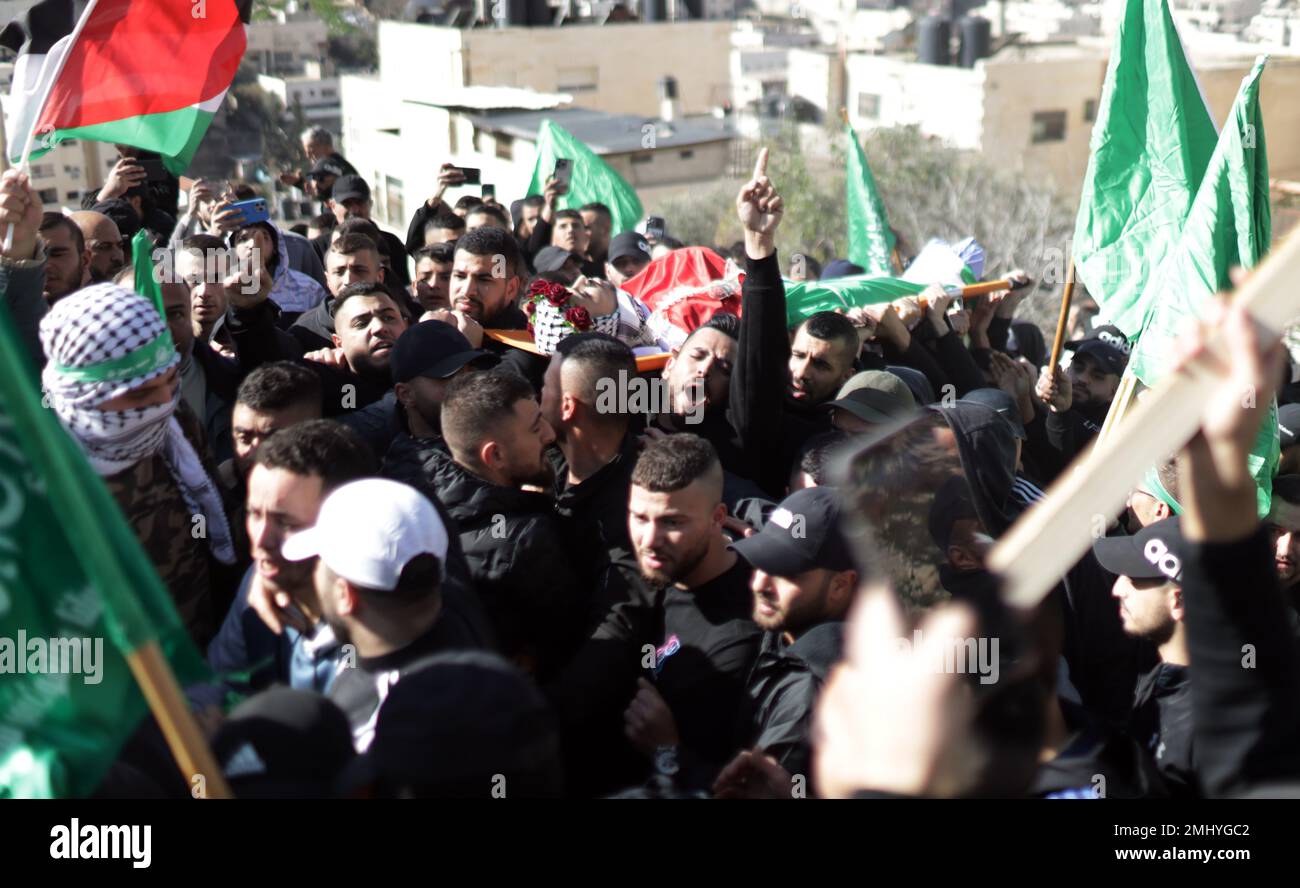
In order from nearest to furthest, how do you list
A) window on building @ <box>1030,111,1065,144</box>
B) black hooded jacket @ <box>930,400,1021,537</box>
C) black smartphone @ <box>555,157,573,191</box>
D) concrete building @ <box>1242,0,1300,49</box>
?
black hooded jacket @ <box>930,400,1021,537</box>
black smartphone @ <box>555,157,573,191</box>
concrete building @ <box>1242,0,1300,49</box>
window on building @ <box>1030,111,1065,144</box>

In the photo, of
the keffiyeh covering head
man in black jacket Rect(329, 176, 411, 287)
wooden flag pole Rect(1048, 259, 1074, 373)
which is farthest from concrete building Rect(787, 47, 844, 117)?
the keffiyeh covering head

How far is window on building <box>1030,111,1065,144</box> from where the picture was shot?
40.8m

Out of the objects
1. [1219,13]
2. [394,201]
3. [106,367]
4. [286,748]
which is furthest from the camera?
[1219,13]

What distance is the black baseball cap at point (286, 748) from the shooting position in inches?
84.9

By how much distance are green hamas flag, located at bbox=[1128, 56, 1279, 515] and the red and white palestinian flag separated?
3.98m

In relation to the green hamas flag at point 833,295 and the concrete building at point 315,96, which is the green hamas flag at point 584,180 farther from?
the concrete building at point 315,96

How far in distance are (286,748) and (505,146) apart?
29951 millimetres

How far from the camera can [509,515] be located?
3762 millimetres

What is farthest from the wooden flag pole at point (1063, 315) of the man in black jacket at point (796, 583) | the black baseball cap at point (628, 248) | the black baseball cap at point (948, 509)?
the black baseball cap at point (628, 248)

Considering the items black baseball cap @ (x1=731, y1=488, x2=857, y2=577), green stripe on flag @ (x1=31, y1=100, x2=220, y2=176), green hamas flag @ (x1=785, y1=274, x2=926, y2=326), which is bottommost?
black baseball cap @ (x1=731, y1=488, x2=857, y2=577)

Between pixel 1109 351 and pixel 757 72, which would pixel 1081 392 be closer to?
pixel 1109 351

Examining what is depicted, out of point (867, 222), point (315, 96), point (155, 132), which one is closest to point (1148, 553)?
point (155, 132)

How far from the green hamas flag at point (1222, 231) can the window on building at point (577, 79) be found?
127ft

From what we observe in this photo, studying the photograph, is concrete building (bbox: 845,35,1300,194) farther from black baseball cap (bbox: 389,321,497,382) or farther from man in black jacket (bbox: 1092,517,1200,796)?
man in black jacket (bbox: 1092,517,1200,796)
